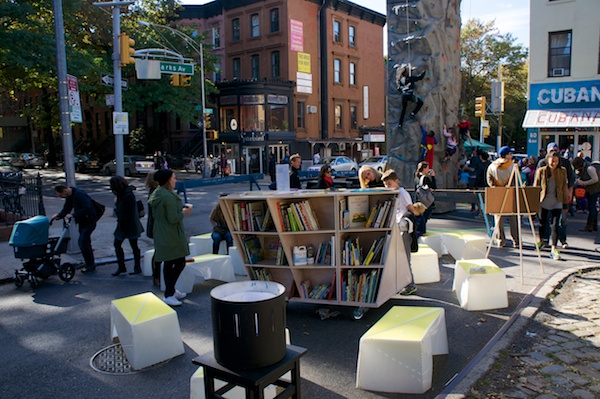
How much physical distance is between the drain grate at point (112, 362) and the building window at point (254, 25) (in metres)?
38.0

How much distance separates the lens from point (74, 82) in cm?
1217

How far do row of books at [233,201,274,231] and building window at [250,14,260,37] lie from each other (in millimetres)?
36592

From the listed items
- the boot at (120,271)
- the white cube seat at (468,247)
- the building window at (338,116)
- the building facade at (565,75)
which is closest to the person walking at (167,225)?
the boot at (120,271)

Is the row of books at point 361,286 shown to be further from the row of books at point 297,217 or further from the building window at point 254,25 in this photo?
the building window at point 254,25

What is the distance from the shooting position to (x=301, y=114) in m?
40.6

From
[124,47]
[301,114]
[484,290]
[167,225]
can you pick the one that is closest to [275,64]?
[301,114]

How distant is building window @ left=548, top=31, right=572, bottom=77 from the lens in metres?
23.9

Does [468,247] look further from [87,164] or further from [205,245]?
[87,164]

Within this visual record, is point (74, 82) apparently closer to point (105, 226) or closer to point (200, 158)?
point (105, 226)

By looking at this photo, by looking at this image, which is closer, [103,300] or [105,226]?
[103,300]

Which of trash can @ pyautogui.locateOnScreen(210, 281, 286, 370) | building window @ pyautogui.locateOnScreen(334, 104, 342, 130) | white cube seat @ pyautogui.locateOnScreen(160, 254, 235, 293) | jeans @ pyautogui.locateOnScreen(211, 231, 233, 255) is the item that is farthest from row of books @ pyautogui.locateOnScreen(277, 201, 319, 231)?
building window @ pyautogui.locateOnScreen(334, 104, 342, 130)

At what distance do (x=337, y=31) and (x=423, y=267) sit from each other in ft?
127

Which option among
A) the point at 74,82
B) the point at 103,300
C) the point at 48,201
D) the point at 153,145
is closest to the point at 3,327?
the point at 103,300

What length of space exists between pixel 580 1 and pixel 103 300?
2498 cm
